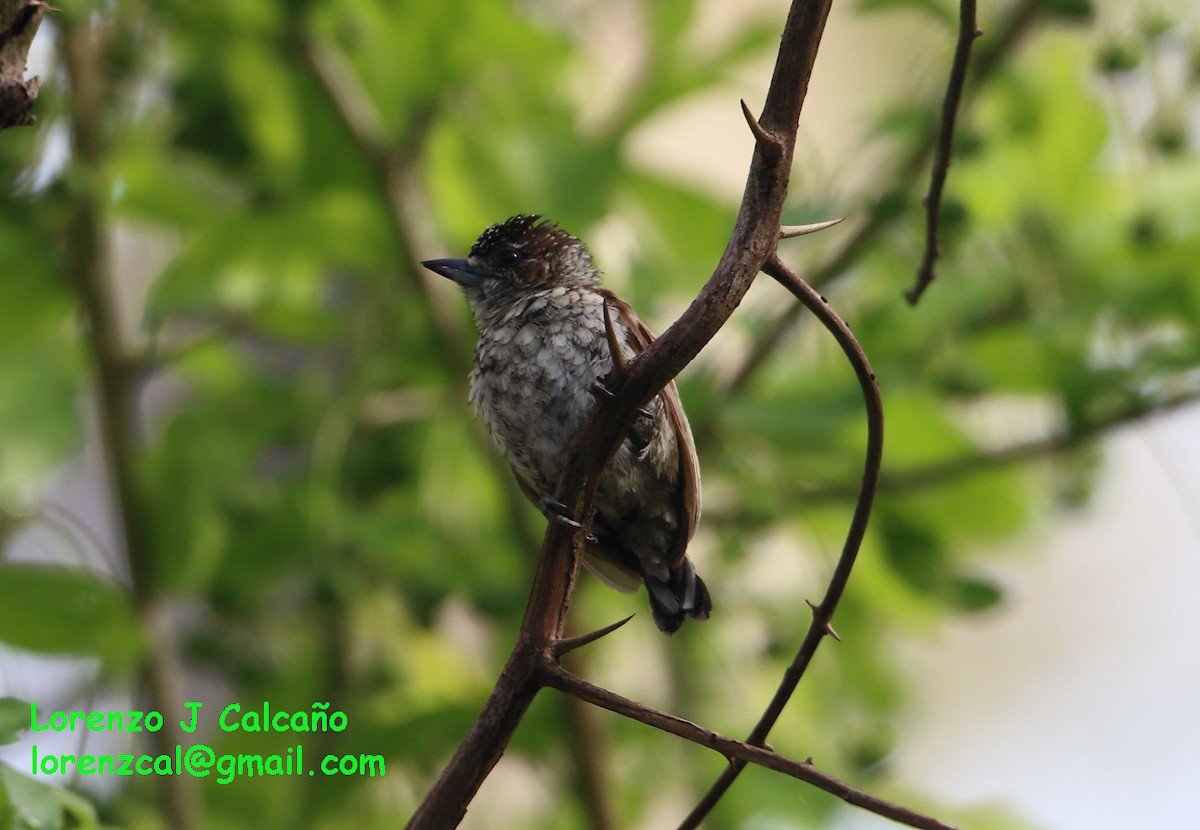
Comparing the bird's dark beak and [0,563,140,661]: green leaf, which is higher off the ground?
the bird's dark beak

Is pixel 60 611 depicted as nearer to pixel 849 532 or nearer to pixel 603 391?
pixel 603 391

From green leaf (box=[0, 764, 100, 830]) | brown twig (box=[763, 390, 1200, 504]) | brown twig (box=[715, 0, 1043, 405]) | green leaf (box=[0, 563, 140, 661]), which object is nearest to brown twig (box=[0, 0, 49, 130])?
green leaf (box=[0, 764, 100, 830])

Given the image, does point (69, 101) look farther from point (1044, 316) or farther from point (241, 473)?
point (1044, 316)

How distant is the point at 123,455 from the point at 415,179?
1041mm

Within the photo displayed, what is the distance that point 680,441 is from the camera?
236 centimetres

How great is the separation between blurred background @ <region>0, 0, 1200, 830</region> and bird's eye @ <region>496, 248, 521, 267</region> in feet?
0.71

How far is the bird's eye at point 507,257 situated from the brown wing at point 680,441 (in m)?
0.52

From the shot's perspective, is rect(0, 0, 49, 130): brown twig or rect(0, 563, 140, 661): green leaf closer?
rect(0, 0, 49, 130): brown twig

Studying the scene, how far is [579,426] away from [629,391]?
3.31 ft

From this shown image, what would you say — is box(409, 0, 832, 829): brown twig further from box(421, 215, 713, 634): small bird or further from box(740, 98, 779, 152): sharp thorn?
box(421, 215, 713, 634): small bird

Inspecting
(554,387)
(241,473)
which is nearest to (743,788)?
(554,387)

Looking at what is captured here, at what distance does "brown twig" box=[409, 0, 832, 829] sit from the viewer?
4.31 feet

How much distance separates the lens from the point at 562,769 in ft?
11.0

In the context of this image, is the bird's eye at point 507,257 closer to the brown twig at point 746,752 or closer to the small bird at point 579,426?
the small bird at point 579,426
